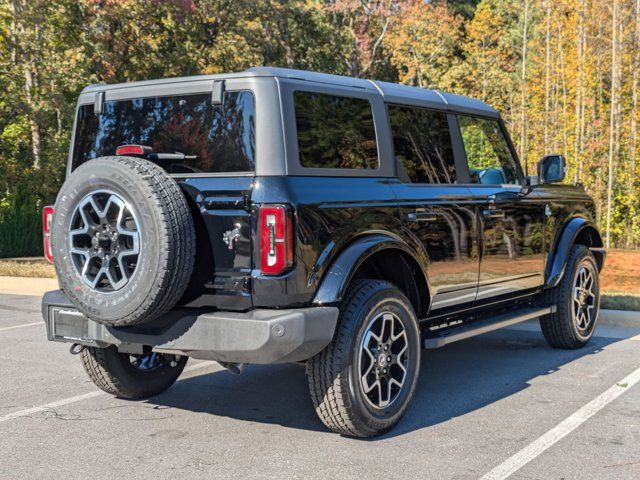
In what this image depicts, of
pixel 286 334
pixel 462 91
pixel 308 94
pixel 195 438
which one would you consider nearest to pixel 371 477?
pixel 286 334

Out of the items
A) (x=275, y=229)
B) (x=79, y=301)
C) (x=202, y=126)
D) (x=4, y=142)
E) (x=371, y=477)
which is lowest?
(x=371, y=477)

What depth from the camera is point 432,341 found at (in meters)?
5.11

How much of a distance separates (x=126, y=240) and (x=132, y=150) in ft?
2.00

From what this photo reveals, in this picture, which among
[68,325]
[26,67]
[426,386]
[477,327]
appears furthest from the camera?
[26,67]

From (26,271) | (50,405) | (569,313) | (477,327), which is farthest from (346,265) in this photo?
(26,271)

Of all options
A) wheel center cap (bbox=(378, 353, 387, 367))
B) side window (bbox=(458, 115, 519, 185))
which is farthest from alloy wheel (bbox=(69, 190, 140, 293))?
side window (bbox=(458, 115, 519, 185))

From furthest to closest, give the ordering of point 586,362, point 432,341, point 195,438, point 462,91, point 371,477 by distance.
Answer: point 462,91 → point 586,362 → point 432,341 → point 195,438 → point 371,477

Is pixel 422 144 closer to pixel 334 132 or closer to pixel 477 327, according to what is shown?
pixel 334 132

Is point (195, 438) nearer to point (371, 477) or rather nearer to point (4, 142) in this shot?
point (371, 477)

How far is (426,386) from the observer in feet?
19.0

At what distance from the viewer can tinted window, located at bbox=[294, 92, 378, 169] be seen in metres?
4.43

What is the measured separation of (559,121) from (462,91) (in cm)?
1073

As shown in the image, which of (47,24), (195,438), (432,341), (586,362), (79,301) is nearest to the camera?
(79,301)

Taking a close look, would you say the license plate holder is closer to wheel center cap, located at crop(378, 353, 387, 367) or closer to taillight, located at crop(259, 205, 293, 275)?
taillight, located at crop(259, 205, 293, 275)
